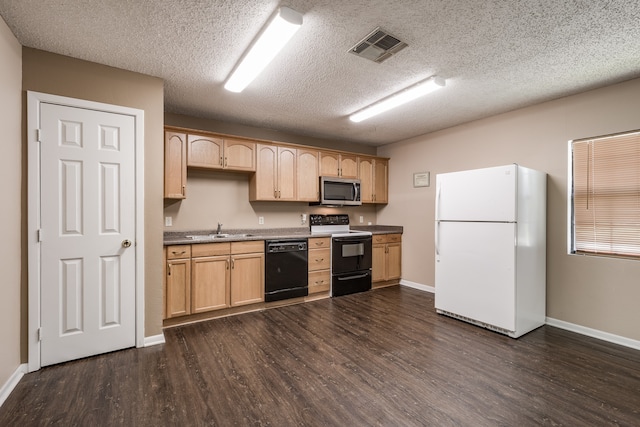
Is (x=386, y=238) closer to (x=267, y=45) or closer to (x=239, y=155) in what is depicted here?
(x=239, y=155)

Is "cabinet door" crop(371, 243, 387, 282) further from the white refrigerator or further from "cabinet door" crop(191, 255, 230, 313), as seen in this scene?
"cabinet door" crop(191, 255, 230, 313)

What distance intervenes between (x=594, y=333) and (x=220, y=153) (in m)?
4.63

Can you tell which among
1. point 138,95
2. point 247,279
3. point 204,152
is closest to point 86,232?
point 138,95

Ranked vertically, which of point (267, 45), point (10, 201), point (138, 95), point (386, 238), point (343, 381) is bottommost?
point (343, 381)

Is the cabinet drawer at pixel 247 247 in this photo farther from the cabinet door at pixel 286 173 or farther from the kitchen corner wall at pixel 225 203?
the cabinet door at pixel 286 173

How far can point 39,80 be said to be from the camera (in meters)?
2.35

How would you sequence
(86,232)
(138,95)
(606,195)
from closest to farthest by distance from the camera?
(86,232)
(138,95)
(606,195)

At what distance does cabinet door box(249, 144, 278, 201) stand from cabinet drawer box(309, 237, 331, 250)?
2.77 ft

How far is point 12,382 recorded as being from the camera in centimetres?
210

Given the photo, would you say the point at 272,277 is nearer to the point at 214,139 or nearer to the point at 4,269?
the point at 214,139

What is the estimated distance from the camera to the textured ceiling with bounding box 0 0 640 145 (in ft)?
6.16

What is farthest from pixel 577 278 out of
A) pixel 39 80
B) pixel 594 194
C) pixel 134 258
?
pixel 39 80

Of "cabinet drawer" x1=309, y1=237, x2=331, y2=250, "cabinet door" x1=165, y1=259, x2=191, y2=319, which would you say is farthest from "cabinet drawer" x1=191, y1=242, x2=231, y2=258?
"cabinet drawer" x1=309, y1=237, x2=331, y2=250

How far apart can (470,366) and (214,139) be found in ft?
12.1
